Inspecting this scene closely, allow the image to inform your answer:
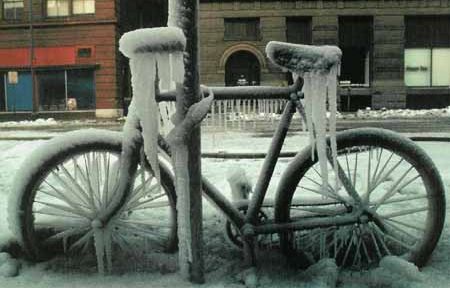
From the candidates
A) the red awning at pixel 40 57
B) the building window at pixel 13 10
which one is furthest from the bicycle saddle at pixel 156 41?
the building window at pixel 13 10

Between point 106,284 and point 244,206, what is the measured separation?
0.83m

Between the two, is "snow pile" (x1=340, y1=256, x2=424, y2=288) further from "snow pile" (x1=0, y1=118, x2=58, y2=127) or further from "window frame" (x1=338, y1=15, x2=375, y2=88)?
"window frame" (x1=338, y1=15, x2=375, y2=88)

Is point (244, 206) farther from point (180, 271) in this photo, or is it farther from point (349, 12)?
point (349, 12)

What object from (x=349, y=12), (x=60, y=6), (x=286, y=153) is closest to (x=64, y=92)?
(x=60, y=6)

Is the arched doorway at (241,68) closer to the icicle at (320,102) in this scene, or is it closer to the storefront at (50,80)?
the storefront at (50,80)

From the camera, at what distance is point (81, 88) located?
25.8 metres

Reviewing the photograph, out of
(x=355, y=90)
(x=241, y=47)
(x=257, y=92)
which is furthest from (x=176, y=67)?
(x=355, y=90)

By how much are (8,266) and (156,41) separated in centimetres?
143

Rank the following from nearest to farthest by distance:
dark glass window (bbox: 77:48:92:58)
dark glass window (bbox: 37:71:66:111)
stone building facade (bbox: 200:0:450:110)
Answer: dark glass window (bbox: 77:48:92:58) → dark glass window (bbox: 37:71:66:111) → stone building facade (bbox: 200:0:450:110)

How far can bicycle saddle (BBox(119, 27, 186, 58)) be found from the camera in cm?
244

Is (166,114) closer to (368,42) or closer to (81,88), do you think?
(81,88)

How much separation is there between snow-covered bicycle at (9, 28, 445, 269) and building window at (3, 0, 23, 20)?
25777 mm

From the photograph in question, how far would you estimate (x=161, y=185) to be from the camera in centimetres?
302

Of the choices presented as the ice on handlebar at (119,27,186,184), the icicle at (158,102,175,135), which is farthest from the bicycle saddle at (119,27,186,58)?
the icicle at (158,102,175,135)
